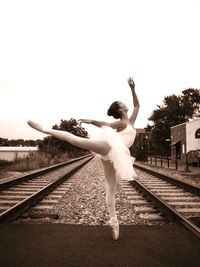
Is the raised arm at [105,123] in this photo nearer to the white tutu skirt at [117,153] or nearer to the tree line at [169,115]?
the white tutu skirt at [117,153]

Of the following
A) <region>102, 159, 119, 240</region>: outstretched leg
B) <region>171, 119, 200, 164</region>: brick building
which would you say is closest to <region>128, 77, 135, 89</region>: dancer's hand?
<region>102, 159, 119, 240</region>: outstretched leg

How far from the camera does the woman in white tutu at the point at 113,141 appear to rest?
3506mm

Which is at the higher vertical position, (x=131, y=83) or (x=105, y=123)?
(x=131, y=83)

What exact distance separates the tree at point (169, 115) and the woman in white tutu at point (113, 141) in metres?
65.0

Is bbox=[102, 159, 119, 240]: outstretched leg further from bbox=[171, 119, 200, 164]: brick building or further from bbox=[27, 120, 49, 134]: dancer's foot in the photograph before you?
bbox=[171, 119, 200, 164]: brick building

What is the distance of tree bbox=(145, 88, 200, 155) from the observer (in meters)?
70.1

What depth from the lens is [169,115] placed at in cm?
7219

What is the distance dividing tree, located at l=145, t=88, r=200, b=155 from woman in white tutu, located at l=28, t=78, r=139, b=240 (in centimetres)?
6497

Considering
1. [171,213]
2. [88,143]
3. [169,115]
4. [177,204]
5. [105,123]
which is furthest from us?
[169,115]

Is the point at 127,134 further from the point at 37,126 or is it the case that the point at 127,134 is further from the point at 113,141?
the point at 37,126

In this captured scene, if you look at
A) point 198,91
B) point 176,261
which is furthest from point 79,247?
point 198,91

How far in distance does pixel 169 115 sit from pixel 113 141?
7096cm

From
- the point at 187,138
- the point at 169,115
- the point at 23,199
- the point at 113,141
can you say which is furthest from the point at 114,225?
the point at 169,115

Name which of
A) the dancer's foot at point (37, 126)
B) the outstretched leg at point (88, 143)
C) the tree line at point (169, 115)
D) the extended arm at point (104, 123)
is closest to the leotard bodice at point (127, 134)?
the extended arm at point (104, 123)
